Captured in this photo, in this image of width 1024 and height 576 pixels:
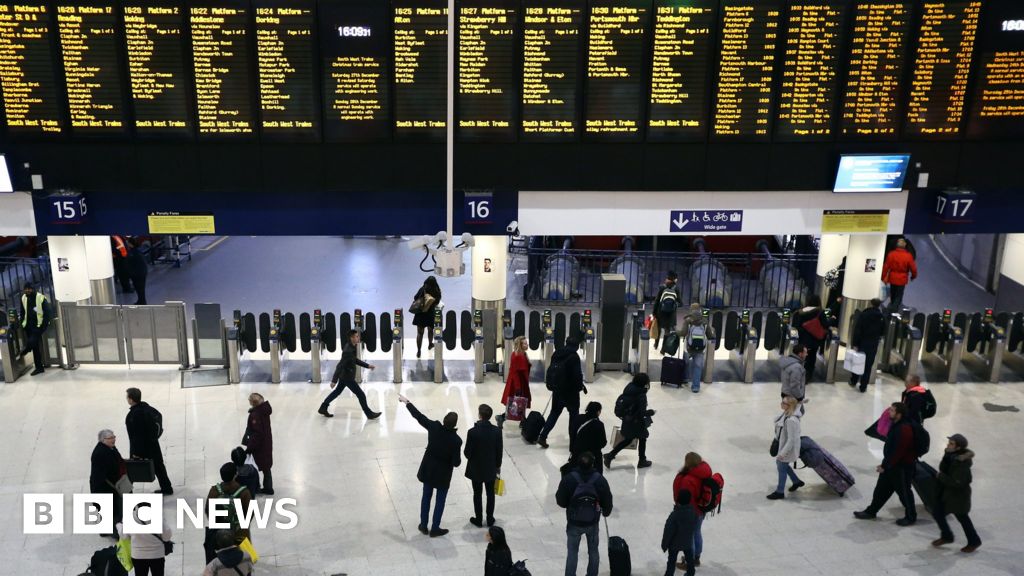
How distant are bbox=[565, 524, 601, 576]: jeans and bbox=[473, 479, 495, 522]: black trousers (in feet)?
3.64

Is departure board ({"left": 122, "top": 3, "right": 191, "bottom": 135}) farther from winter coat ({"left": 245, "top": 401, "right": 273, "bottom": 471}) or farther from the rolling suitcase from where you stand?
the rolling suitcase

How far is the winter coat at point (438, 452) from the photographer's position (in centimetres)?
834

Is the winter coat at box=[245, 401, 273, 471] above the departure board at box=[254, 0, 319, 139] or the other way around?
the other way around

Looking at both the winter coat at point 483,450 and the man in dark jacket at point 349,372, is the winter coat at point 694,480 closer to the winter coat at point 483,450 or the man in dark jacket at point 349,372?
the winter coat at point 483,450

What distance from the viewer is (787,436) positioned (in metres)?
9.23

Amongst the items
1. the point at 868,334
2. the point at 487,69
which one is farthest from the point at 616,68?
the point at 868,334

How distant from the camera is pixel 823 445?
11.0 meters

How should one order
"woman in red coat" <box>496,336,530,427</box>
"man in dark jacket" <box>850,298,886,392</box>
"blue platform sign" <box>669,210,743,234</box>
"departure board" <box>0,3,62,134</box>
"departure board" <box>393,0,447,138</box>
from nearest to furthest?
"woman in red coat" <box>496,336,530,427</box>
"departure board" <box>0,3,62,134</box>
"departure board" <box>393,0,447,138</box>
"man in dark jacket" <box>850,298,886,392</box>
"blue platform sign" <box>669,210,743,234</box>

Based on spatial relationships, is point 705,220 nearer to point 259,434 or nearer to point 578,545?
point 578,545

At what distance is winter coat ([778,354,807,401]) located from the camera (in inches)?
425

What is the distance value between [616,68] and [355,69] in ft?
10.2

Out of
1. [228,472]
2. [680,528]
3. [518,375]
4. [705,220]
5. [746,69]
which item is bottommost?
[680,528]

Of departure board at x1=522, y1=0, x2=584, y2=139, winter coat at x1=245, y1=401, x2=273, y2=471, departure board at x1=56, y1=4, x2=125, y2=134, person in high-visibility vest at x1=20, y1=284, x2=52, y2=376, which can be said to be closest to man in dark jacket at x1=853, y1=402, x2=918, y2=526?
departure board at x1=522, y1=0, x2=584, y2=139

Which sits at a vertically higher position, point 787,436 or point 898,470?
point 787,436
